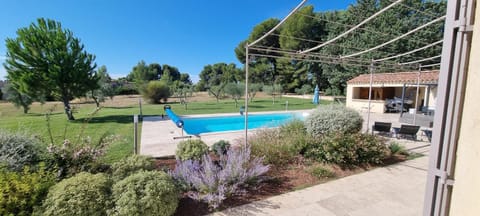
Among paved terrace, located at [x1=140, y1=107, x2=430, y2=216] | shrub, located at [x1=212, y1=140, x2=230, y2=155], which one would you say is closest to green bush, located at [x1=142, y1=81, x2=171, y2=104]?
shrub, located at [x1=212, y1=140, x2=230, y2=155]

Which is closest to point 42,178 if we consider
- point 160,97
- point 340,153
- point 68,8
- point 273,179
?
point 273,179

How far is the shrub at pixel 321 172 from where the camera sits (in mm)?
4047

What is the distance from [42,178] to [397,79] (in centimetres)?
1958

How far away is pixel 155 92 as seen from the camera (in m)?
23.6

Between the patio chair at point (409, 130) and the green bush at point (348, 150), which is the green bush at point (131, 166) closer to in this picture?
the green bush at point (348, 150)

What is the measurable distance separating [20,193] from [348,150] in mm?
5431

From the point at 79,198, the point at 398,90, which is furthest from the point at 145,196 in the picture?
the point at 398,90

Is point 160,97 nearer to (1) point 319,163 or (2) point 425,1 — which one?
(1) point 319,163

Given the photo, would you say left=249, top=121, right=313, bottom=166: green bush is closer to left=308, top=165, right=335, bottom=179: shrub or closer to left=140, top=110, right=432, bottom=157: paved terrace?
left=308, top=165, right=335, bottom=179: shrub

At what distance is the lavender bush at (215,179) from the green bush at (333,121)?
113 inches

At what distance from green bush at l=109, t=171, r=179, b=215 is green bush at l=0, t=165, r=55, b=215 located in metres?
0.81

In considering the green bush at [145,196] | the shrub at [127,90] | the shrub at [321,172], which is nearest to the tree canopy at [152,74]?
the shrub at [127,90]

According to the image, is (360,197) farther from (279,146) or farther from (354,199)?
(279,146)

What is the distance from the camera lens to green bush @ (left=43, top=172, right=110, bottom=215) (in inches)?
88.0
